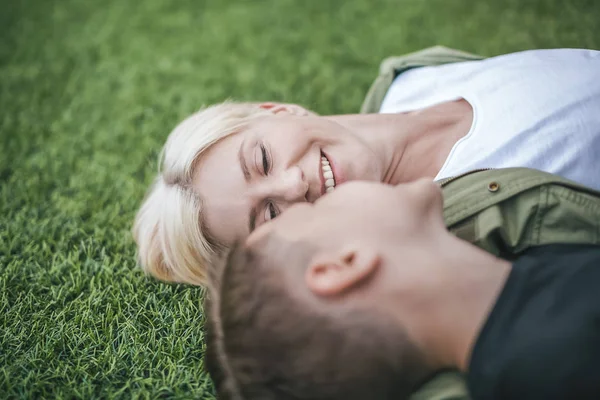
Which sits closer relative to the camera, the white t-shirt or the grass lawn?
the grass lawn

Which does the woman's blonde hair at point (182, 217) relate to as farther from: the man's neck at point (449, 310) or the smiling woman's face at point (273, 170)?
the man's neck at point (449, 310)

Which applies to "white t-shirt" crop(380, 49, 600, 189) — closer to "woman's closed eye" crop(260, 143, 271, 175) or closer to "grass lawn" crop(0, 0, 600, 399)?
"woman's closed eye" crop(260, 143, 271, 175)

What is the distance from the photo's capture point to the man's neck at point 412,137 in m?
2.14

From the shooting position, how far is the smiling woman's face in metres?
1.87

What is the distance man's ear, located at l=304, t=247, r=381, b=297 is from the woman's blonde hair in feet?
2.51

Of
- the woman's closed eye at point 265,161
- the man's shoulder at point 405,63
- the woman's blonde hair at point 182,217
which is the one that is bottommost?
the woman's blonde hair at point 182,217

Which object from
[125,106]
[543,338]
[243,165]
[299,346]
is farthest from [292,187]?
[125,106]

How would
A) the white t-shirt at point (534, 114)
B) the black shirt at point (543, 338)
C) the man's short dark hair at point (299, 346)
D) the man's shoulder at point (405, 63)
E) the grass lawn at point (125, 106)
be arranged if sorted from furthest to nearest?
the man's shoulder at point (405, 63), the white t-shirt at point (534, 114), the grass lawn at point (125, 106), the man's short dark hair at point (299, 346), the black shirt at point (543, 338)

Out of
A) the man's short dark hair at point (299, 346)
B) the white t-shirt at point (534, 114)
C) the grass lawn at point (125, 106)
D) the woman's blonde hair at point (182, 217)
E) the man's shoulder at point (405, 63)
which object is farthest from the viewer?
the man's shoulder at point (405, 63)

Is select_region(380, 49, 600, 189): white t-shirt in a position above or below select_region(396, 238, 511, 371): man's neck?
above

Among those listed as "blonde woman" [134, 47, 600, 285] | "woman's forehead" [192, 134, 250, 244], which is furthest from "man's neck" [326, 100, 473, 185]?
"woman's forehead" [192, 134, 250, 244]

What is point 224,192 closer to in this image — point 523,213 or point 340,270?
point 340,270

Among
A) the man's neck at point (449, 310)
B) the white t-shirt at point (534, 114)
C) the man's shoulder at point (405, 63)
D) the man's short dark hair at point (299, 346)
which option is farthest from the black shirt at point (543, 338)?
the man's shoulder at point (405, 63)

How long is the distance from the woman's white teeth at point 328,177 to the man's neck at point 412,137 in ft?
0.81
